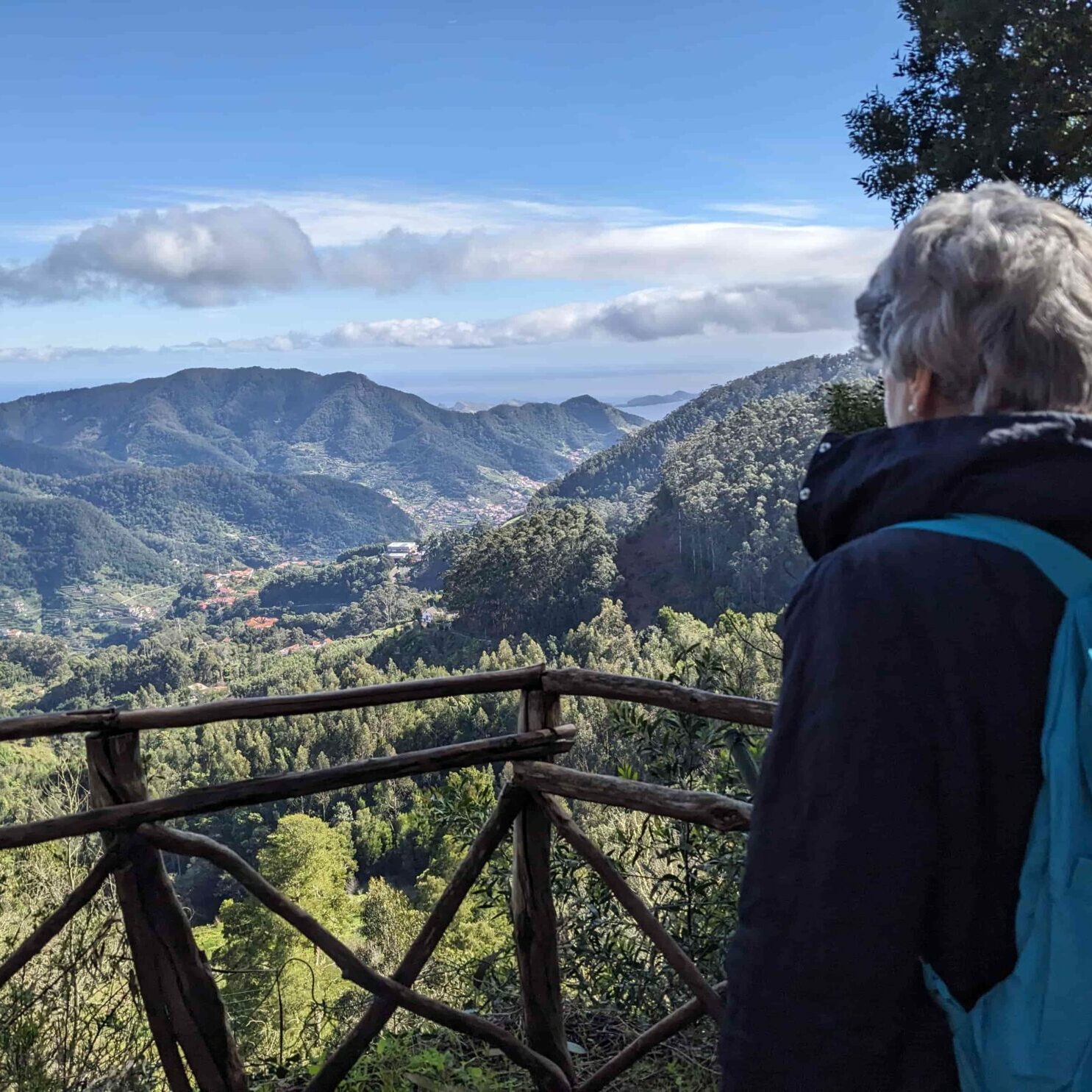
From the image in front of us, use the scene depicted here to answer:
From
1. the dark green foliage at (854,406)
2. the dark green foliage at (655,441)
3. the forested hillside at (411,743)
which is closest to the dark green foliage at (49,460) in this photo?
the forested hillside at (411,743)

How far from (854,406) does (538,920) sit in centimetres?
304

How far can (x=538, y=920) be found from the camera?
6.88ft

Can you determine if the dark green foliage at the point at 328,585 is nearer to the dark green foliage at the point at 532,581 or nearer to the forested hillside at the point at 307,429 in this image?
the dark green foliage at the point at 532,581

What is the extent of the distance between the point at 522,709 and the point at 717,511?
35951mm

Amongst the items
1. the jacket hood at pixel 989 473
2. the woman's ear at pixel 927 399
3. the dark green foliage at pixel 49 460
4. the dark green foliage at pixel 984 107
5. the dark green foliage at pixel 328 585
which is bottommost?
the dark green foliage at pixel 328 585

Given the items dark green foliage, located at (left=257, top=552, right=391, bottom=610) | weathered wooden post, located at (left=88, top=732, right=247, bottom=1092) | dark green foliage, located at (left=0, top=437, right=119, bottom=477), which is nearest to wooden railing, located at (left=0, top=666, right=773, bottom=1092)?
weathered wooden post, located at (left=88, top=732, right=247, bottom=1092)

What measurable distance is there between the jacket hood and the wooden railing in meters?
1.03

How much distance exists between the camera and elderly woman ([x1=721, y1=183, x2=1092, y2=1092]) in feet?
2.16

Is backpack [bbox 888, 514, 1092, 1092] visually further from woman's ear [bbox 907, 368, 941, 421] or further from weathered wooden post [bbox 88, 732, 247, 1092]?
weathered wooden post [bbox 88, 732, 247, 1092]

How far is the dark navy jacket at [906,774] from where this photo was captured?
657 mm

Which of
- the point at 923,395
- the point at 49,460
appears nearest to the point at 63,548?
the point at 49,460

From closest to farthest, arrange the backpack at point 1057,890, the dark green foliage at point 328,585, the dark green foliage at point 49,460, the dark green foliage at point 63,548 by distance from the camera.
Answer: the backpack at point 1057,890
the dark green foliage at point 328,585
the dark green foliage at point 63,548
the dark green foliage at point 49,460

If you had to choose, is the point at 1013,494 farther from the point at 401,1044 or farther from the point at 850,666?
the point at 401,1044

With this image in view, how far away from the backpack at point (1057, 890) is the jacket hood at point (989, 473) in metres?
0.02
